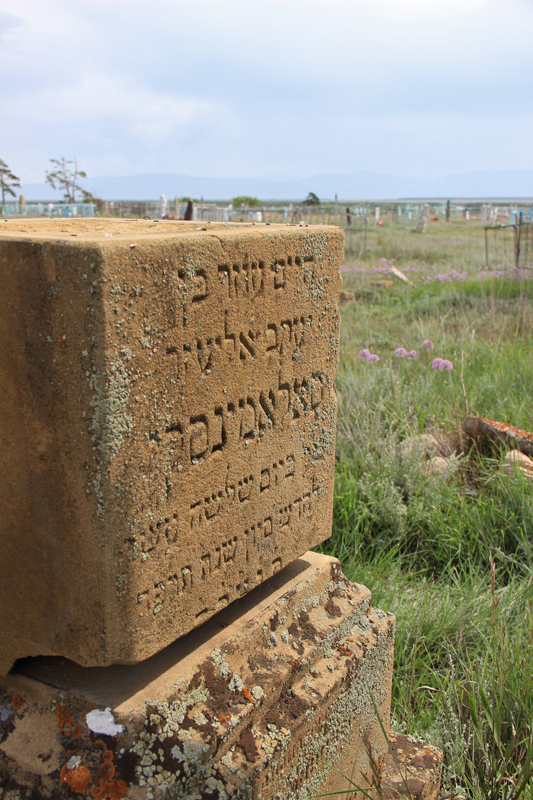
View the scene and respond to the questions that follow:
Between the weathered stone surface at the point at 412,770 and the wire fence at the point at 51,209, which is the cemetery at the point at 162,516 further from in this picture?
the wire fence at the point at 51,209

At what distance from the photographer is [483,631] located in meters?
2.31

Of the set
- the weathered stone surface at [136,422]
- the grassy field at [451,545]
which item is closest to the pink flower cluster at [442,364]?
the grassy field at [451,545]

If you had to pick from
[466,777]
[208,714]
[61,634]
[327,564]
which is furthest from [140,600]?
[466,777]

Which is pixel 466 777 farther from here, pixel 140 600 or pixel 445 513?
pixel 445 513

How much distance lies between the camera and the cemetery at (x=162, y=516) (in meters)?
1.13

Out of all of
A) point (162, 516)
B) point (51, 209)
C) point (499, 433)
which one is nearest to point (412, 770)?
point (162, 516)

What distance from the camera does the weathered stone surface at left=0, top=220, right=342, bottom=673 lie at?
1.11 meters

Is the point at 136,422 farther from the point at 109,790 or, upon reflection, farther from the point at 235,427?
the point at 109,790

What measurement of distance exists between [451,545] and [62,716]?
2.06 meters

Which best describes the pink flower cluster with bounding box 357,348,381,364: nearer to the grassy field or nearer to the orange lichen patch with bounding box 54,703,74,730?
the grassy field

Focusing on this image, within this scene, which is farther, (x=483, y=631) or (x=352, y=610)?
(x=483, y=631)

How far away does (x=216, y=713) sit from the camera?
1.37 meters

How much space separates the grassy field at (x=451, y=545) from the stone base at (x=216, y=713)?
0.32 meters

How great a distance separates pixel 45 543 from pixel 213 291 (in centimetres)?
58
